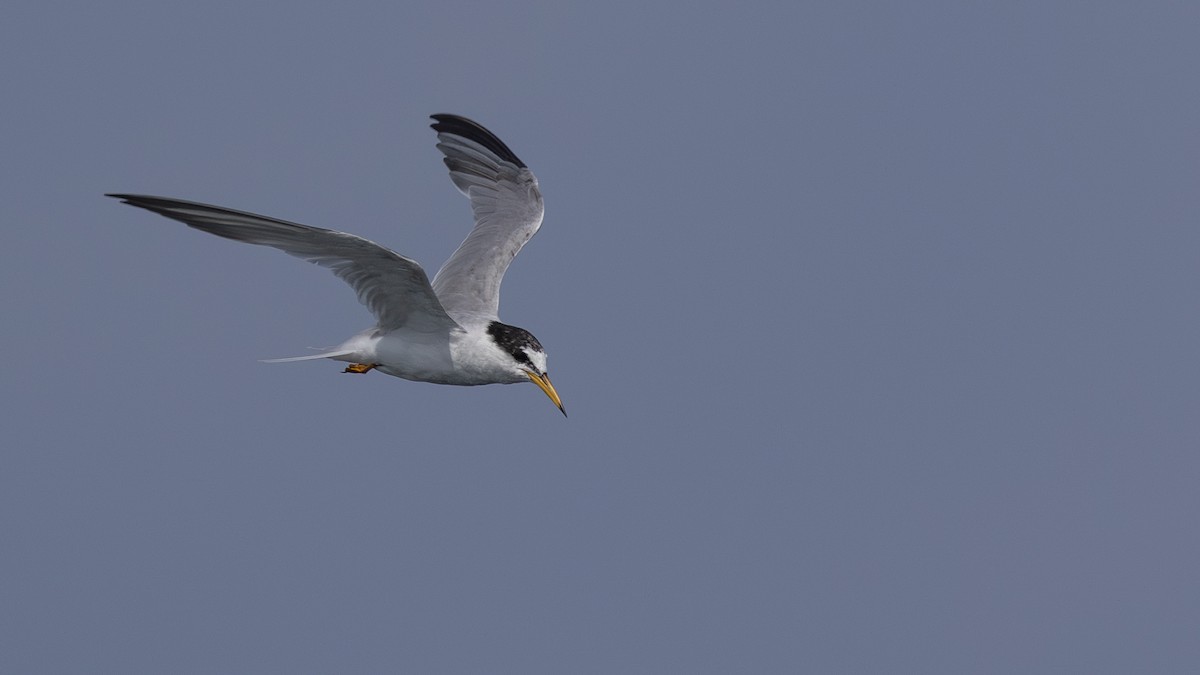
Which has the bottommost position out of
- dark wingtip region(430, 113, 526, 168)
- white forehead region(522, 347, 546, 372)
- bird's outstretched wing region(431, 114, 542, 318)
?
white forehead region(522, 347, 546, 372)

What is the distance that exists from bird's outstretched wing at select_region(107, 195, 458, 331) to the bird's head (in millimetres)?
572

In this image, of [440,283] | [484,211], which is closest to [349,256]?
[440,283]

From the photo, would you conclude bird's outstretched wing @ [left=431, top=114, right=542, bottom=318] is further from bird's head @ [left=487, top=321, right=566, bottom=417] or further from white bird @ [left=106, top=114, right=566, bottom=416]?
bird's head @ [left=487, top=321, right=566, bottom=417]

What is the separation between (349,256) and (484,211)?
5.26 metres

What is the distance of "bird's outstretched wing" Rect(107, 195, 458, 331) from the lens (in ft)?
43.5

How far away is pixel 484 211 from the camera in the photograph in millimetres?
19562

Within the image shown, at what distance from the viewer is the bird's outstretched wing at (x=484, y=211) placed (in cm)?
1778

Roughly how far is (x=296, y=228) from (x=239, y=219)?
1.69 feet

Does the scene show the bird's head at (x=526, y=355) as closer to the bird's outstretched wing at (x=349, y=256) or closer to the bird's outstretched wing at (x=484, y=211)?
the bird's outstretched wing at (x=349, y=256)

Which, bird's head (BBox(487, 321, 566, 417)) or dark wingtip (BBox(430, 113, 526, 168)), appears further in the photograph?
dark wingtip (BBox(430, 113, 526, 168))

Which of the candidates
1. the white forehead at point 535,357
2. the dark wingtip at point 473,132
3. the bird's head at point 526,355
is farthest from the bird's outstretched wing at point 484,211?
the white forehead at point 535,357

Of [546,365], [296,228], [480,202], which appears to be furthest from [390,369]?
[480,202]

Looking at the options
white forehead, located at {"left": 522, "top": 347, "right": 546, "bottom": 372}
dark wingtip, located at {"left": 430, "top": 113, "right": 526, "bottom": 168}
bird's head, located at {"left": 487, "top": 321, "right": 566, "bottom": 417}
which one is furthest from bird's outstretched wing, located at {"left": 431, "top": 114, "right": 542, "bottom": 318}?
white forehead, located at {"left": 522, "top": 347, "right": 546, "bottom": 372}

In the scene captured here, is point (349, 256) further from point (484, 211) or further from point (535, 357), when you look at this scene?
point (484, 211)
